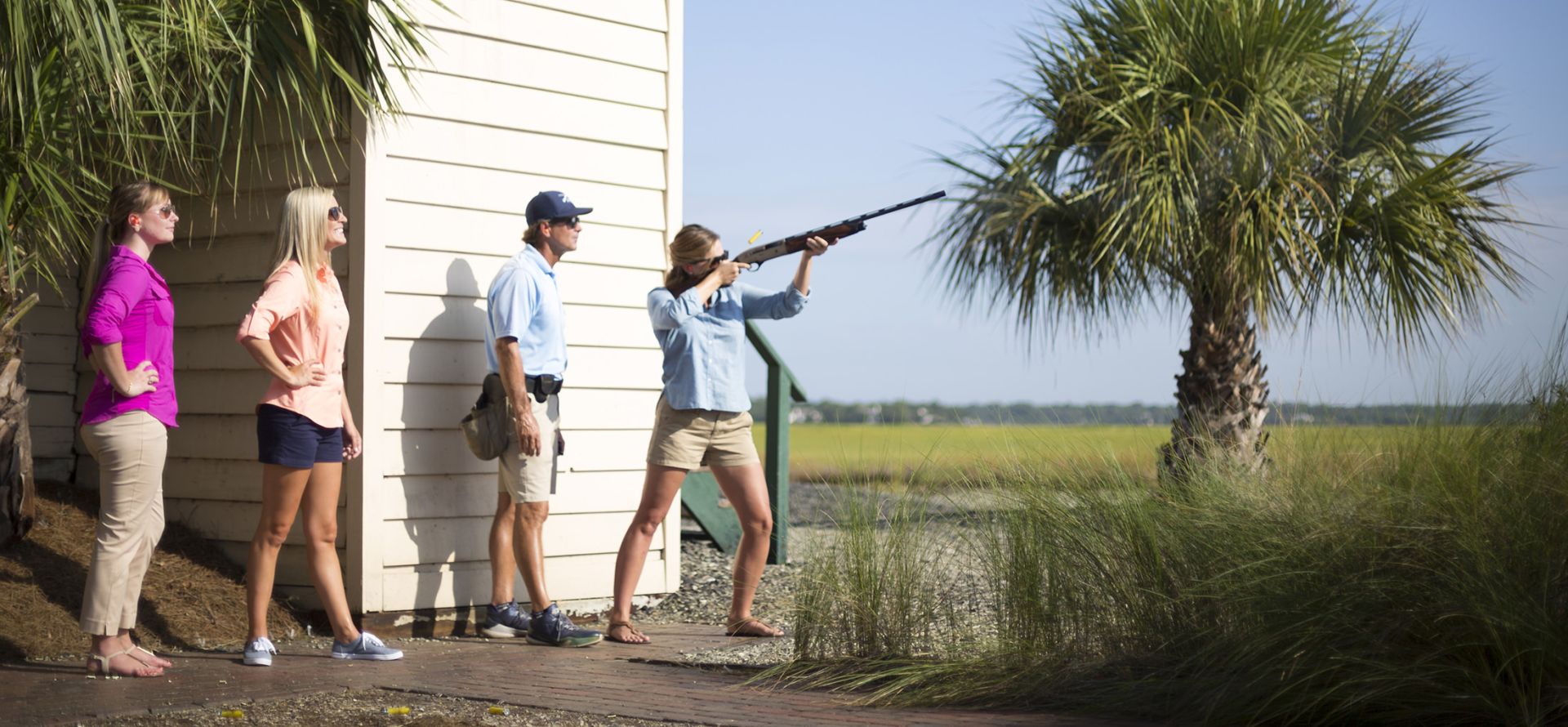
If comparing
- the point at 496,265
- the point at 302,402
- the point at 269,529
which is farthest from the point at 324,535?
the point at 496,265

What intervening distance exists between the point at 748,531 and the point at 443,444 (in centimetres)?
156

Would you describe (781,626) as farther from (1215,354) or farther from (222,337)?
(1215,354)

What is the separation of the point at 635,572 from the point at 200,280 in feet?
8.78

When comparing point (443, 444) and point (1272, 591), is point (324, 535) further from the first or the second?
point (1272, 591)

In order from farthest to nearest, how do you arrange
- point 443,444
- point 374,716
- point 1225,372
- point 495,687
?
point 1225,372 < point 443,444 < point 495,687 < point 374,716

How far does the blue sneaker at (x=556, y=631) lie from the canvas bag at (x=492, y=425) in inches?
28.5

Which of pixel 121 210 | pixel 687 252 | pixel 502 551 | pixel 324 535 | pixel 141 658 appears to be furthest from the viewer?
pixel 502 551

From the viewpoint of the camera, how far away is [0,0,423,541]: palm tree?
5660mm

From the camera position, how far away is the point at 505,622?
6.20 metres

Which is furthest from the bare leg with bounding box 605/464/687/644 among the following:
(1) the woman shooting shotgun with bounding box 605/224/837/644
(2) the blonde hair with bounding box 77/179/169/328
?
(2) the blonde hair with bounding box 77/179/169/328

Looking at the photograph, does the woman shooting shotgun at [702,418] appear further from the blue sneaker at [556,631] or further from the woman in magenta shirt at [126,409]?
the woman in magenta shirt at [126,409]

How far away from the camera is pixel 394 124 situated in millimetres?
6191

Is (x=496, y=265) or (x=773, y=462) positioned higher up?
(x=496, y=265)

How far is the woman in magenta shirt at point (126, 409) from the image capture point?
4.92 m
